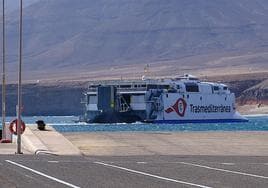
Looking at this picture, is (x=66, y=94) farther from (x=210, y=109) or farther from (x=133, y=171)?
(x=133, y=171)

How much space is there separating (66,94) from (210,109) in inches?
3144

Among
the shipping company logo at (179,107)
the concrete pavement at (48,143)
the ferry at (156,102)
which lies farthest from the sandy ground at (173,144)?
the shipping company logo at (179,107)

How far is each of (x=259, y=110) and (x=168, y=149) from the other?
131 m

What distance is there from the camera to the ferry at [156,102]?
106500 mm

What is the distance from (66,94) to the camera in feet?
628

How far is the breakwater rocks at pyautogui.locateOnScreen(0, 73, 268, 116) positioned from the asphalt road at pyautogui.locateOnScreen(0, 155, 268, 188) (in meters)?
147

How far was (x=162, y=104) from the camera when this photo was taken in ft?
354

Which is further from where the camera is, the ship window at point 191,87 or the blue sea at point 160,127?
the ship window at point 191,87

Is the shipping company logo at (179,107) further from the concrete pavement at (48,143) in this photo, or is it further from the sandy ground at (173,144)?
Answer: the concrete pavement at (48,143)

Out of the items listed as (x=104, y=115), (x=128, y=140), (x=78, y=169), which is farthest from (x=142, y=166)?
(x=104, y=115)

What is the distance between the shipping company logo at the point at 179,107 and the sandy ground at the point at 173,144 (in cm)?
6289

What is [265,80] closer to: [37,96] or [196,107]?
[37,96]

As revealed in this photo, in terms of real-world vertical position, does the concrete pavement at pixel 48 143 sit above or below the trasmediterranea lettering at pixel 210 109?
below

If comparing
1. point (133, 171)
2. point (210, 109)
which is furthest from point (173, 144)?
point (210, 109)
